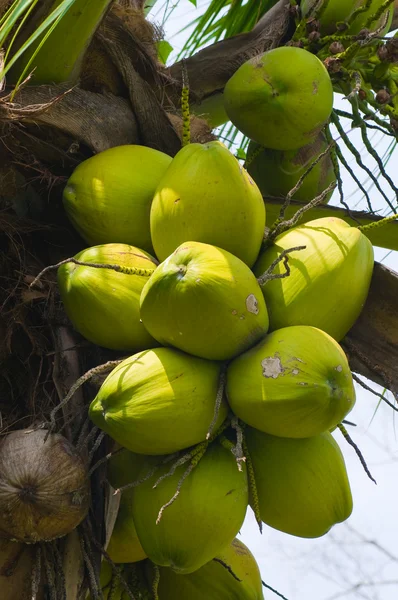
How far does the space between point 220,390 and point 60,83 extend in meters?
0.77

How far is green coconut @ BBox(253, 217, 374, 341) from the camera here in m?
1.42

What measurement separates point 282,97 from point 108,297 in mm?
583

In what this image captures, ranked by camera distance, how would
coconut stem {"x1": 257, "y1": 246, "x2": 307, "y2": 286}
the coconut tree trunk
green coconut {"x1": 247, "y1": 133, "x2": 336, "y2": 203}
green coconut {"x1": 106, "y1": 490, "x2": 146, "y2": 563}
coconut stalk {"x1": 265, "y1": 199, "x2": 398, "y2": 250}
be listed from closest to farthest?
coconut stem {"x1": 257, "y1": 246, "x2": 307, "y2": 286} < the coconut tree trunk < green coconut {"x1": 106, "y1": 490, "x2": 146, "y2": 563} < coconut stalk {"x1": 265, "y1": 199, "x2": 398, "y2": 250} < green coconut {"x1": 247, "y1": 133, "x2": 336, "y2": 203}

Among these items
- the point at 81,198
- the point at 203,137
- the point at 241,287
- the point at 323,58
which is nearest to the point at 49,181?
the point at 81,198

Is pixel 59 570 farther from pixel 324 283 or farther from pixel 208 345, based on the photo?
pixel 324 283

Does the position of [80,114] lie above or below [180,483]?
above

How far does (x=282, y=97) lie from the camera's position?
5.66 ft

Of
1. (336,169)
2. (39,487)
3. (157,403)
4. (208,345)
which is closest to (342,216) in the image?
(336,169)

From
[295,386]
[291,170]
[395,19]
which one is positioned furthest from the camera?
[395,19]

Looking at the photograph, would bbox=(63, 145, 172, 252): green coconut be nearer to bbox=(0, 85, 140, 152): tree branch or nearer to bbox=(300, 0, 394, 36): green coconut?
bbox=(0, 85, 140, 152): tree branch

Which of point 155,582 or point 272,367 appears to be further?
point 155,582

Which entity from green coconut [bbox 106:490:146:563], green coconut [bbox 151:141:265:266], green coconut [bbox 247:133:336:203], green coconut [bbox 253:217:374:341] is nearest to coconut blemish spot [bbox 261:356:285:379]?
green coconut [bbox 253:217:374:341]

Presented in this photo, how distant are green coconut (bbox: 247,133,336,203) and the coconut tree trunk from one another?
147mm

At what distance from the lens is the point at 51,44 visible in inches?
67.2
